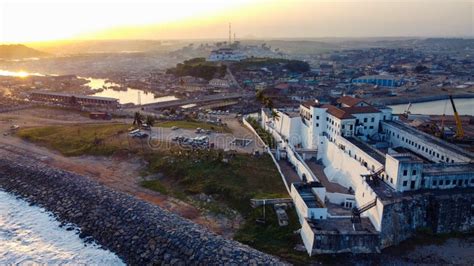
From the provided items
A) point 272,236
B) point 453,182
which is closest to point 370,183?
point 453,182

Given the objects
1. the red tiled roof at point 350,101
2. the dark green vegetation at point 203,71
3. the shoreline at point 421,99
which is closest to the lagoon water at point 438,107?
the shoreline at point 421,99

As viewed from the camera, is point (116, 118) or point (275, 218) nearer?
point (275, 218)

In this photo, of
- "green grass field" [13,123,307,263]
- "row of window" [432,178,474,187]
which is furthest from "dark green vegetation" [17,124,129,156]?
"row of window" [432,178,474,187]

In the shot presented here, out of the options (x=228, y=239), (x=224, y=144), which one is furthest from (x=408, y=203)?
(x=224, y=144)

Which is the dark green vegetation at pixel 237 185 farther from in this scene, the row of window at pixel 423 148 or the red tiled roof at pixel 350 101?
the row of window at pixel 423 148

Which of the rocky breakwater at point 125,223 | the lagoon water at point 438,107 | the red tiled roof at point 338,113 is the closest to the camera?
the rocky breakwater at point 125,223

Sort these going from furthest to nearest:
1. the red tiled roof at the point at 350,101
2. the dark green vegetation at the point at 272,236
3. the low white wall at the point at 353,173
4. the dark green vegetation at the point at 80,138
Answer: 1. the dark green vegetation at the point at 80,138
2. the red tiled roof at the point at 350,101
3. the low white wall at the point at 353,173
4. the dark green vegetation at the point at 272,236

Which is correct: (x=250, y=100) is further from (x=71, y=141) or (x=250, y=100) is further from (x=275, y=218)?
(x=275, y=218)
